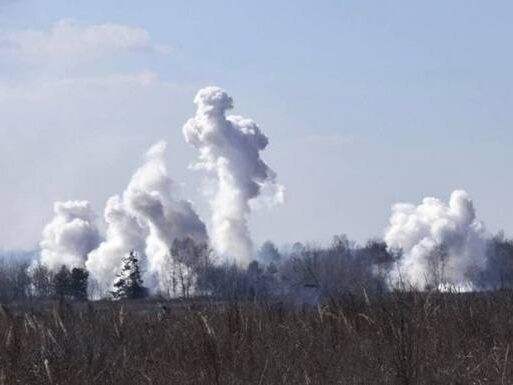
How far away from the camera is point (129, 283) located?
349ft

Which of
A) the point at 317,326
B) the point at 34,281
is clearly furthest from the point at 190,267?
the point at 317,326

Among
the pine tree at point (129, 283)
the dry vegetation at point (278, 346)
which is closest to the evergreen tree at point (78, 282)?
the pine tree at point (129, 283)

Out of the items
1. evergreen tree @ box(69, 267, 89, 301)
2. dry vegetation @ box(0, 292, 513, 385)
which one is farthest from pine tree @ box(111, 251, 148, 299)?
dry vegetation @ box(0, 292, 513, 385)

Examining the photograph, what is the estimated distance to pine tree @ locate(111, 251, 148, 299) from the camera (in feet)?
333

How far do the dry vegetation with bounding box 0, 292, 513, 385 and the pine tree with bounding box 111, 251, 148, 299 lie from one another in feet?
259

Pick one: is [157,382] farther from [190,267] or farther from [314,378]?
[190,267]

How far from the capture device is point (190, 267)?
407ft

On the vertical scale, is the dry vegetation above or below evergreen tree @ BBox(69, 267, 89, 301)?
below

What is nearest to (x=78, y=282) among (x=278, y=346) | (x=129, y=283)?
(x=129, y=283)

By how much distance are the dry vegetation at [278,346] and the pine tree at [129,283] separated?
7882 cm

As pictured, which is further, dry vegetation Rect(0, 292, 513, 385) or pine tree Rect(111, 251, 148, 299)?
pine tree Rect(111, 251, 148, 299)

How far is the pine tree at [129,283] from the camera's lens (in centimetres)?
10144

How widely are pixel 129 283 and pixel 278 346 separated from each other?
3594 inches

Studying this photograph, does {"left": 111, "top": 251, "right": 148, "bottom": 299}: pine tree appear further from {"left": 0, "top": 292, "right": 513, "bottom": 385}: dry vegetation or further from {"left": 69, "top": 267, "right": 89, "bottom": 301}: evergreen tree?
{"left": 0, "top": 292, "right": 513, "bottom": 385}: dry vegetation
